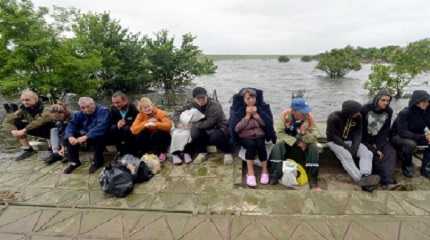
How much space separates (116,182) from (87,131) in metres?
1.18

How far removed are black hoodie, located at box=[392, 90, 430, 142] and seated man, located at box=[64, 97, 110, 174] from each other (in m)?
4.05

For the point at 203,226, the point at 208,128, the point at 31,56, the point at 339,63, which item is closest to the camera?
the point at 203,226

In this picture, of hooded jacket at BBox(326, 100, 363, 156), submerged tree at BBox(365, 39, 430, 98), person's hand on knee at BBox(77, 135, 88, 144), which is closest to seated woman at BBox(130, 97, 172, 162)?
person's hand on knee at BBox(77, 135, 88, 144)

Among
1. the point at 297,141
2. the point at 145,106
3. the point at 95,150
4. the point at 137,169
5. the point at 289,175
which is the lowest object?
the point at 289,175

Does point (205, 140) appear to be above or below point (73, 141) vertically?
below

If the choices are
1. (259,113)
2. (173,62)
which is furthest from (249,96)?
(173,62)

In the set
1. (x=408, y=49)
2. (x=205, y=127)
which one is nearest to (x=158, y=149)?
(x=205, y=127)

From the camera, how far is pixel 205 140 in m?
3.78

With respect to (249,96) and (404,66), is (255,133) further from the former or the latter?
(404,66)

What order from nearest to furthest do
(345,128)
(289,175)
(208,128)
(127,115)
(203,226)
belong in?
(203,226), (289,175), (345,128), (208,128), (127,115)

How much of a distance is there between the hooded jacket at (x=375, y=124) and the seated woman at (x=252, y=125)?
124cm

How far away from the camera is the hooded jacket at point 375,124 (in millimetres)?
3182

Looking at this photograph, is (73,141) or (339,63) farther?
(339,63)

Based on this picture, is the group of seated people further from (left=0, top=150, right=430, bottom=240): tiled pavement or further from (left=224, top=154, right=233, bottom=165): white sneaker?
(left=0, top=150, right=430, bottom=240): tiled pavement
